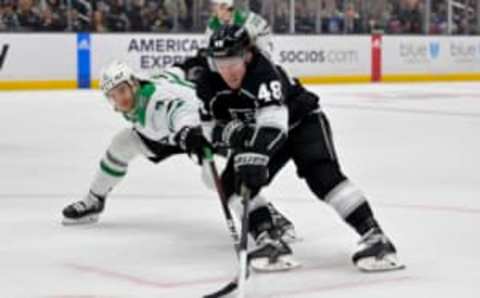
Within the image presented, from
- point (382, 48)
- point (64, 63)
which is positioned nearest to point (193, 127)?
point (64, 63)

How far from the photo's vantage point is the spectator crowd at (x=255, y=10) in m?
13.9

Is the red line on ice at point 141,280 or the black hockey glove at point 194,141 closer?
the red line on ice at point 141,280

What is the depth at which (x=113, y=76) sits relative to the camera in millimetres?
4277

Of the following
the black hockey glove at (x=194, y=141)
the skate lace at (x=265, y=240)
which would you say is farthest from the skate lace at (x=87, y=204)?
the skate lace at (x=265, y=240)

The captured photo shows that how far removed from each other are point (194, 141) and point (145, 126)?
56 cm

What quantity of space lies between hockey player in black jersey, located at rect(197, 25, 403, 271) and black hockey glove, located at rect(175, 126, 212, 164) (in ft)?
0.35

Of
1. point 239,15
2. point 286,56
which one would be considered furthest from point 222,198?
point 286,56

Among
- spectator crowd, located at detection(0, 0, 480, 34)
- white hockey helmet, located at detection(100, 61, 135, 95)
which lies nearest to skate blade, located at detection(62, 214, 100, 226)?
white hockey helmet, located at detection(100, 61, 135, 95)

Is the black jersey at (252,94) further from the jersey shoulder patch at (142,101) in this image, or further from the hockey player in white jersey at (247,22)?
the jersey shoulder patch at (142,101)

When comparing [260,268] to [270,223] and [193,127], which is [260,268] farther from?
[193,127]

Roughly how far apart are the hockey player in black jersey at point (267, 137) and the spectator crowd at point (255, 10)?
9.96m

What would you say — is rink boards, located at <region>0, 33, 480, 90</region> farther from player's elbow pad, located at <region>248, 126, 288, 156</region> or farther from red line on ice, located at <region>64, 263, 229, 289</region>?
player's elbow pad, located at <region>248, 126, 288, 156</region>

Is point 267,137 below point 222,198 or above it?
above

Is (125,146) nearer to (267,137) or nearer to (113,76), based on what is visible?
(113,76)
